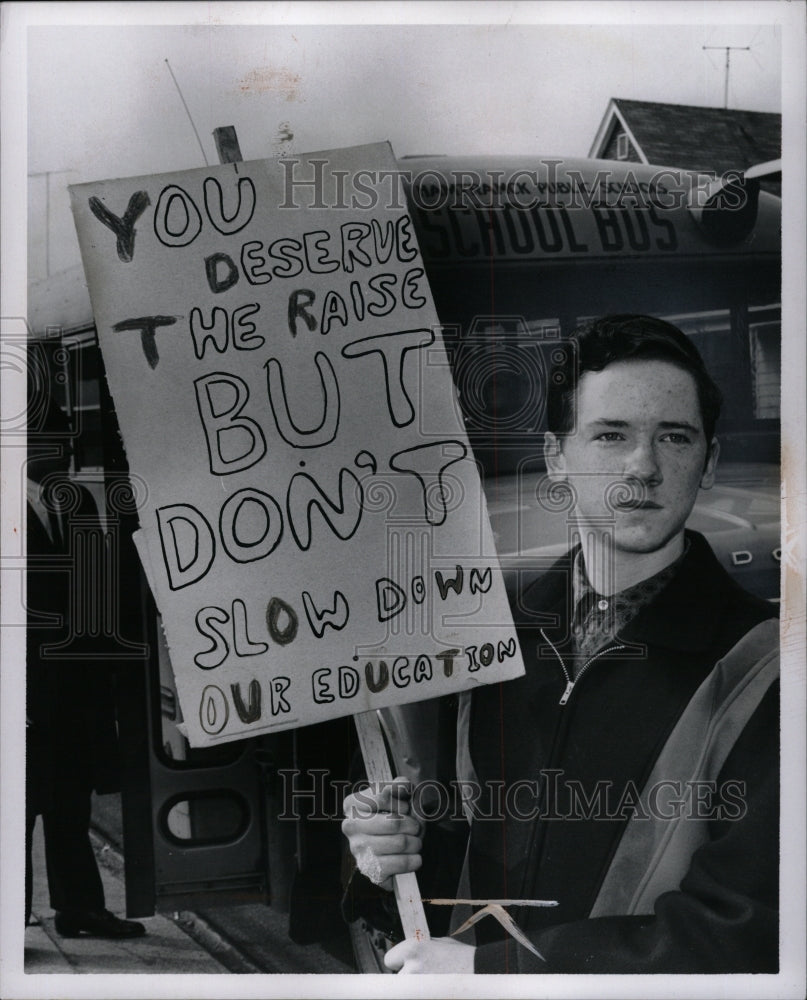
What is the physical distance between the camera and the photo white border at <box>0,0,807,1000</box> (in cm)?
316

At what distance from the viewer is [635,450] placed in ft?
10.3

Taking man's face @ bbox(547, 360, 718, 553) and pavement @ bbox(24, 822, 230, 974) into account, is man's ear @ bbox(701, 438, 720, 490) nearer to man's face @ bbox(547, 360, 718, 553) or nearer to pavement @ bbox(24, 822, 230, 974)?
man's face @ bbox(547, 360, 718, 553)

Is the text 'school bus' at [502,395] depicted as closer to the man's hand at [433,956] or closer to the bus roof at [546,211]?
the bus roof at [546,211]

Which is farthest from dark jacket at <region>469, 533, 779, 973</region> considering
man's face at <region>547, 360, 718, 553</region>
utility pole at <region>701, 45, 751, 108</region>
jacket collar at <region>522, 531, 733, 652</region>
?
utility pole at <region>701, 45, 751, 108</region>

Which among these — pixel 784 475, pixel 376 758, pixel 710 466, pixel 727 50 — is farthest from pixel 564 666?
pixel 727 50

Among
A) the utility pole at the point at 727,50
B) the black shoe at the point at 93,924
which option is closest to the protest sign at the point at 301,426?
the black shoe at the point at 93,924

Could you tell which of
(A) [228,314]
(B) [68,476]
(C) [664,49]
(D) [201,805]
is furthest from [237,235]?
(D) [201,805]

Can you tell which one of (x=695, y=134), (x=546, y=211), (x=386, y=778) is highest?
(x=695, y=134)

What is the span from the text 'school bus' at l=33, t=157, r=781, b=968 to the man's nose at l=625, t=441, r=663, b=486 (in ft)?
0.56

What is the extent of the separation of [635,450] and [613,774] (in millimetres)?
868

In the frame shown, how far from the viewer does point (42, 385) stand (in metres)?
3.18

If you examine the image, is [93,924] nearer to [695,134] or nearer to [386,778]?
[386,778]

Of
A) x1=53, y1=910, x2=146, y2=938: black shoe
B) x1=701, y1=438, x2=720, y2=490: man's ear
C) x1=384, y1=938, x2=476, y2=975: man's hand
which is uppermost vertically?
x1=701, y1=438, x2=720, y2=490: man's ear

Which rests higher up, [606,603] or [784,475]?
[784,475]
